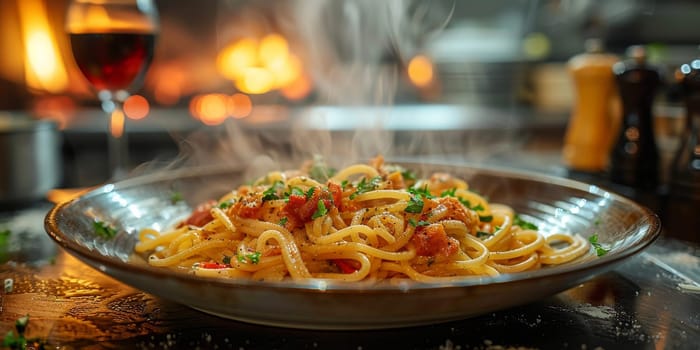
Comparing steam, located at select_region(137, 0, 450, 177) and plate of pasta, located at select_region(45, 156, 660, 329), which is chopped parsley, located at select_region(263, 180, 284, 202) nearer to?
plate of pasta, located at select_region(45, 156, 660, 329)

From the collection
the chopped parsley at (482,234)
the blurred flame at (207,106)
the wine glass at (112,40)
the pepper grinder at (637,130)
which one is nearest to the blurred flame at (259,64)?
the blurred flame at (207,106)

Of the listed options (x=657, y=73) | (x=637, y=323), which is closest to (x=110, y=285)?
(x=637, y=323)

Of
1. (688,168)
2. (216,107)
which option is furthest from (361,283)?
(216,107)

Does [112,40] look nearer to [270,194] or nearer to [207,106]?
[270,194]

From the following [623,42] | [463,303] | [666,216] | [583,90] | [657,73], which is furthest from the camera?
[623,42]

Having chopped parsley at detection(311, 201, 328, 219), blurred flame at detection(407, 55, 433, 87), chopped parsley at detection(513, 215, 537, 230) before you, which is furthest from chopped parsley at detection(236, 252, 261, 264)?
blurred flame at detection(407, 55, 433, 87)

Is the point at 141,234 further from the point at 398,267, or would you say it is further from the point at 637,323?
the point at 637,323
